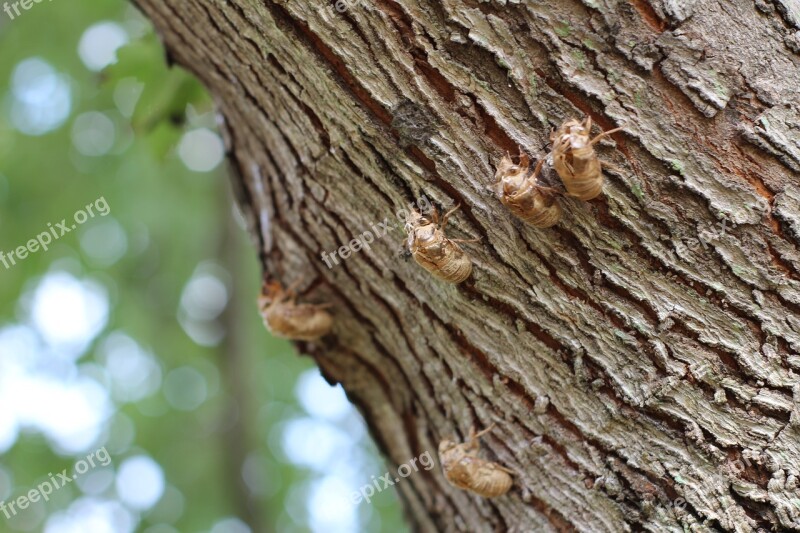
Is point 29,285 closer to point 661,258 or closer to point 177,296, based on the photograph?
point 177,296

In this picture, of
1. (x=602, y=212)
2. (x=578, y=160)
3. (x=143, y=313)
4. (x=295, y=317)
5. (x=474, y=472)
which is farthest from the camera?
(x=143, y=313)

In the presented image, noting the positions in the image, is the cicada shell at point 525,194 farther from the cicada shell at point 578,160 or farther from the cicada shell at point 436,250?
the cicada shell at point 436,250

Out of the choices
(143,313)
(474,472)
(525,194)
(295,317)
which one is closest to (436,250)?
(525,194)

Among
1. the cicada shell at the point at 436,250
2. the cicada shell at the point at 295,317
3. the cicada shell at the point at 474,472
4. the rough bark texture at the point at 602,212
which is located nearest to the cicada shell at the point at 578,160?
the rough bark texture at the point at 602,212

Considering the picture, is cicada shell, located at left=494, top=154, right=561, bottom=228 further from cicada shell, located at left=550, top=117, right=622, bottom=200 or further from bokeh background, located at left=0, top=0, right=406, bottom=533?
bokeh background, located at left=0, top=0, right=406, bottom=533

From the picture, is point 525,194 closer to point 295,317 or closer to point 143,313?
point 295,317

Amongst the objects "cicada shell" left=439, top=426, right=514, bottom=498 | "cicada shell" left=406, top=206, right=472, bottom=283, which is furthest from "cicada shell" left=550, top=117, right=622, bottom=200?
"cicada shell" left=439, top=426, right=514, bottom=498
